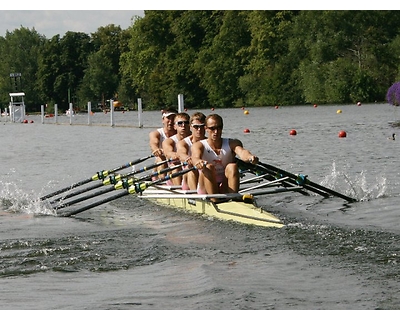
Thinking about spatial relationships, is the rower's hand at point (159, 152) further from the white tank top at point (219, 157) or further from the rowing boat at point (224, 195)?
the white tank top at point (219, 157)

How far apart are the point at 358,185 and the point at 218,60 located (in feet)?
170

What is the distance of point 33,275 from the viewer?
8.49m

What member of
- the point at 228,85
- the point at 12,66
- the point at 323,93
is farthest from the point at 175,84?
the point at 12,66

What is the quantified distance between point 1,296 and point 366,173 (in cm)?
1005

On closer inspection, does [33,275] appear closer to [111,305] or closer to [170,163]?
[111,305]

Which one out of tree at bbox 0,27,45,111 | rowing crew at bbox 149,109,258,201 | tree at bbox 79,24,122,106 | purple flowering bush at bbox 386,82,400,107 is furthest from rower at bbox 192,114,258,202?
tree at bbox 0,27,45,111

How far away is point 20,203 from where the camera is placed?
14.2 meters

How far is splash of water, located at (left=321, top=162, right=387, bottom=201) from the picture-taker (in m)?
13.2

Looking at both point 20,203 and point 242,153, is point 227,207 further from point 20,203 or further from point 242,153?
point 20,203

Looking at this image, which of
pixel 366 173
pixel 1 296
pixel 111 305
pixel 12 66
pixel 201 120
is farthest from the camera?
pixel 12 66

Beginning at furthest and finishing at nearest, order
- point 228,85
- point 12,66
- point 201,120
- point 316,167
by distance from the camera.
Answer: point 12,66
point 228,85
point 316,167
point 201,120

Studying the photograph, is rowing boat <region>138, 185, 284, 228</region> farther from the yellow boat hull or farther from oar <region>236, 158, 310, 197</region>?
oar <region>236, 158, 310, 197</region>

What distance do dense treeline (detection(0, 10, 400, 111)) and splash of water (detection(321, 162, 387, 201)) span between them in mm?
33275

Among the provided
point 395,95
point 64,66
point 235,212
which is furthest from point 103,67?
point 235,212
